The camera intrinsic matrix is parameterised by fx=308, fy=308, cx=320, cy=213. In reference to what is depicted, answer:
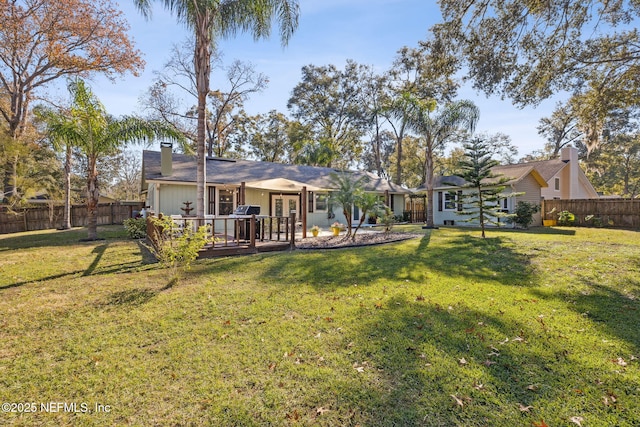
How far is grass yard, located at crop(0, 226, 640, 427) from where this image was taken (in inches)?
93.7

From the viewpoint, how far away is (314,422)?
2.27 m

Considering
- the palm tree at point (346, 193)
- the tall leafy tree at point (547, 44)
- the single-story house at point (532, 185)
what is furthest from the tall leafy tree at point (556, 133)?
the palm tree at point (346, 193)

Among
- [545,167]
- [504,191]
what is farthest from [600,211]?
[545,167]

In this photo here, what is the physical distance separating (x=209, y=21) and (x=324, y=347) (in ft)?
29.9

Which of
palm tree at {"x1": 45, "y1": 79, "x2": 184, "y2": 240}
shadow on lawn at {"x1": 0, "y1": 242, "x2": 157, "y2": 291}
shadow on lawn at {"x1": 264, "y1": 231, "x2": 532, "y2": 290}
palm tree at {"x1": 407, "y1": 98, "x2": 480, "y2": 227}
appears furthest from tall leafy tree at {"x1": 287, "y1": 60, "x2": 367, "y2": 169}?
shadow on lawn at {"x1": 0, "y1": 242, "x2": 157, "y2": 291}

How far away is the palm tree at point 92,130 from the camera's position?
34.3 ft

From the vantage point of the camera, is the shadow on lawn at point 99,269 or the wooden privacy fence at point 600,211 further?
the wooden privacy fence at point 600,211

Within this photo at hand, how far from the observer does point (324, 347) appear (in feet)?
10.9

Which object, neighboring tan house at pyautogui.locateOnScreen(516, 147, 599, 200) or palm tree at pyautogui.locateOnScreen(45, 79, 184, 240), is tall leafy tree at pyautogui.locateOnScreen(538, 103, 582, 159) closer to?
neighboring tan house at pyautogui.locateOnScreen(516, 147, 599, 200)

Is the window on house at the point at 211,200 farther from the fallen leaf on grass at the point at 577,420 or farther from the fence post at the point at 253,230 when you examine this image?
the fallen leaf on grass at the point at 577,420

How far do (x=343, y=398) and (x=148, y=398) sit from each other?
158cm

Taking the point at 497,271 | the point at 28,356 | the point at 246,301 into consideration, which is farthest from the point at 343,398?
the point at 497,271

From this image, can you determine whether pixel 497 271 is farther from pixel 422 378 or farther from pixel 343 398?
pixel 343 398

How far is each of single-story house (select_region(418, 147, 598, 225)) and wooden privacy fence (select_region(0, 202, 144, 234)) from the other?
1981cm
